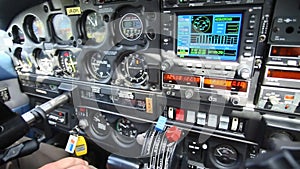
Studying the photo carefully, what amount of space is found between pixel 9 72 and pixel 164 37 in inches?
63.4

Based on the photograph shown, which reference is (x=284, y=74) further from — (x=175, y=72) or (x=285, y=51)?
(x=175, y=72)

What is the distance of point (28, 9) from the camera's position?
151 centimetres

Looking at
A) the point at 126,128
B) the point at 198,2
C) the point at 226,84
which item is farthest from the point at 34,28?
the point at 226,84

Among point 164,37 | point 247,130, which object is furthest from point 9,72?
point 247,130

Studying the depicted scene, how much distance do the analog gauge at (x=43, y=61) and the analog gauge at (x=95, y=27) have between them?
506 mm

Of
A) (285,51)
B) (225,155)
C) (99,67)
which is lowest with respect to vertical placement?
(225,155)

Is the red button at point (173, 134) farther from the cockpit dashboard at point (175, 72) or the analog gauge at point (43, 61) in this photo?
the analog gauge at point (43, 61)

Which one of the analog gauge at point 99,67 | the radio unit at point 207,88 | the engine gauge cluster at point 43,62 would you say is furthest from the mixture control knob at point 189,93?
the engine gauge cluster at point 43,62

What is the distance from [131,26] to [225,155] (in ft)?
3.13

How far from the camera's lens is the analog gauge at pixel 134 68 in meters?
1.19

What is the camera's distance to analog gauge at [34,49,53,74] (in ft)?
5.30

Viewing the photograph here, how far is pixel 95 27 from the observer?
1308 mm

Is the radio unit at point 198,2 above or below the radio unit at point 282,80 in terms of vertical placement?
above

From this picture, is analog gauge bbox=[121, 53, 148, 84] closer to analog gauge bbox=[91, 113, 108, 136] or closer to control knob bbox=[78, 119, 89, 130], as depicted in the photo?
analog gauge bbox=[91, 113, 108, 136]
